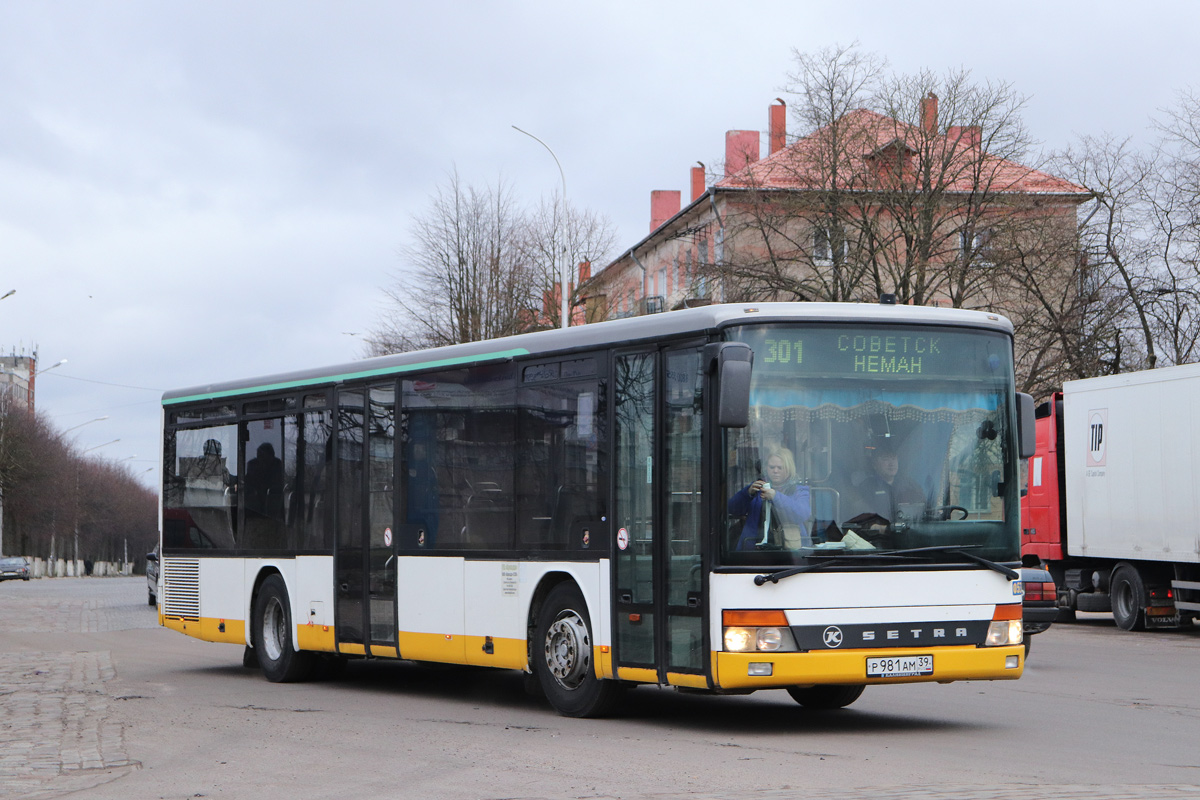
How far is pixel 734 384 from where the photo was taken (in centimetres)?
1033

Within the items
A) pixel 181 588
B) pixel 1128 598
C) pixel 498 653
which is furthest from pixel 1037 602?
pixel 181 588

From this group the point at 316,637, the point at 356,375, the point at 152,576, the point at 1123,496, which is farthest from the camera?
the point at 152,576

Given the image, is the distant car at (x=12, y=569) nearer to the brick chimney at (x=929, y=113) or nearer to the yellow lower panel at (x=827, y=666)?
the brick chimney at (x=929, y=113)

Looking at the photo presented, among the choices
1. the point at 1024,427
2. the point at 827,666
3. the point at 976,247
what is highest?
the point at 976,247

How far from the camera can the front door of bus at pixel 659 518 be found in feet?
36.2

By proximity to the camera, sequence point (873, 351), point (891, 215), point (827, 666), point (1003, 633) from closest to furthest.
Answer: point (827, 666)
point (873, 351)
point (1003, 633)
point (891, 215)

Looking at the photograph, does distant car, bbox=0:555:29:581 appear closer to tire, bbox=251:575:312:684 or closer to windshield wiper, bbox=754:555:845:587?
tire, bbox=251:575:312:684

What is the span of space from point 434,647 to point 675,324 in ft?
13.5

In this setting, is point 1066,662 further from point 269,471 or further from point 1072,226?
point 1072,226

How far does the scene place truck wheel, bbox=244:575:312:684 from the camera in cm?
1625

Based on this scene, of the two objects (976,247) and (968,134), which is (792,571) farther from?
(968,134)

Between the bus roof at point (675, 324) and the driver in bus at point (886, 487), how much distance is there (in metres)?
0.92

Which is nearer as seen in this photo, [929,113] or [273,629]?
[273,629]

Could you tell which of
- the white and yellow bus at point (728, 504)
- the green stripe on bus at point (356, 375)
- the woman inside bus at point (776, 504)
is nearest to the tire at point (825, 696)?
the white and yellow bus at point (728, 504)
